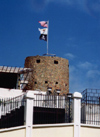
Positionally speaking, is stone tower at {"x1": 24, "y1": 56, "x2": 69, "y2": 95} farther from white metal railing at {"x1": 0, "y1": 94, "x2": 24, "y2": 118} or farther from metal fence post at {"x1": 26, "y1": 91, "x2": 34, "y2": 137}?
metal fence post at {"x1": 26, "y1": 91, "x2": 34, "y2": 137}

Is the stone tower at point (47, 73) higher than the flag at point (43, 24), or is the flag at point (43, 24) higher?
the flag at point (43, 24)

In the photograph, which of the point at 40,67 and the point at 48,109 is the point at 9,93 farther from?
the point at 40,67

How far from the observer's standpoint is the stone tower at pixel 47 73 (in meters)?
47.8

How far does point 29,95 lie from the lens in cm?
2230

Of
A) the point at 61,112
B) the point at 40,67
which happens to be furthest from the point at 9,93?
the point at 40,67

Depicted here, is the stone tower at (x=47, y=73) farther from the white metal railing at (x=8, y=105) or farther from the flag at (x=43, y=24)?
the white metal railing at (x=8, y=105)

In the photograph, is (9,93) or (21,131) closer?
(21,131)

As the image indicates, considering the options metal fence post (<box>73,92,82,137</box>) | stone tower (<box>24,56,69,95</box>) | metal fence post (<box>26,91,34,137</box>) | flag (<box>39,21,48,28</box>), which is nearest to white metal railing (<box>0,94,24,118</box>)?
metal fence post (<box>26,91,34,137</box>)

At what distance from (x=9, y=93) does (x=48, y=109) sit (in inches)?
245

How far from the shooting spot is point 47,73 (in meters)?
47.8

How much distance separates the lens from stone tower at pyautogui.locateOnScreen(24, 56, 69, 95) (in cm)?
4775

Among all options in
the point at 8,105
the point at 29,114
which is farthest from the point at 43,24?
the point at 29,114

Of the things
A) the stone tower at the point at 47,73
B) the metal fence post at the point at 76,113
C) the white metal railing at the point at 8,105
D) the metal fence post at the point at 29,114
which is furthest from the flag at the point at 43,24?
the metal fence post at the point at 29,114

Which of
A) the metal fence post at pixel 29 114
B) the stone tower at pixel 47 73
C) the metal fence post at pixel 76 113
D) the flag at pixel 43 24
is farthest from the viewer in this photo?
the stone tower at pixel 47 73
